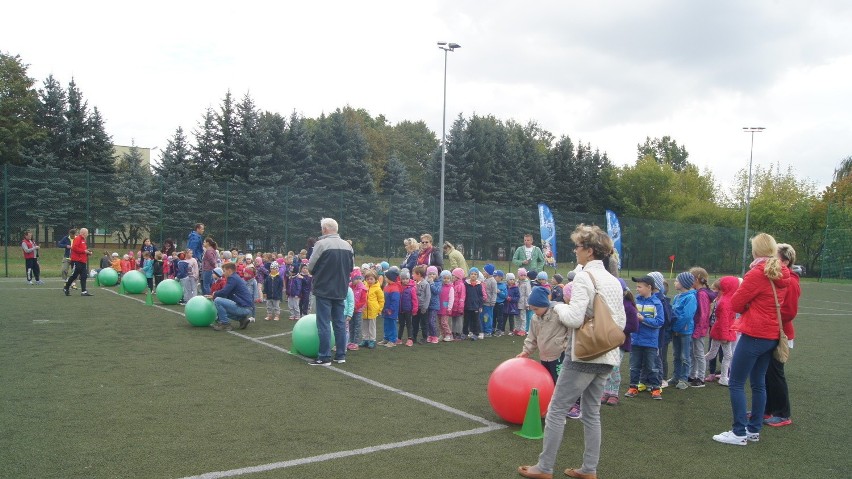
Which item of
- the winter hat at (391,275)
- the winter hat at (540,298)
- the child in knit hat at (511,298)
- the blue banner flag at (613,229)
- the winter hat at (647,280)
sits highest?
the blue banner flag at (613,229)

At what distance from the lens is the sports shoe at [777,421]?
6867 millimetres

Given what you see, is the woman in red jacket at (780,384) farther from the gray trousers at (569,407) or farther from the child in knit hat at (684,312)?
the gray trousers at (569,407)

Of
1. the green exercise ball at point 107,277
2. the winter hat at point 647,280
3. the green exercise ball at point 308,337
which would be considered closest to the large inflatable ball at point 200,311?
the green exercise ball at point 308,337

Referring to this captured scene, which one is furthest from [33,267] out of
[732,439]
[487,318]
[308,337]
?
[732,439]

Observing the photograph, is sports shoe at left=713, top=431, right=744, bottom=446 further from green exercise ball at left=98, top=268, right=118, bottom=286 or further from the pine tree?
the pine tree

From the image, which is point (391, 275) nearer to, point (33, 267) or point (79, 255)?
point (79, 255)

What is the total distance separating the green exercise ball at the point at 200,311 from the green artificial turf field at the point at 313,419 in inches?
45.0

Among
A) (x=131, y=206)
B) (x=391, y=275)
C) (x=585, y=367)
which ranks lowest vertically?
(x=585, y=367)

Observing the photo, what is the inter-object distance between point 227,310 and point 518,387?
7.60 metres

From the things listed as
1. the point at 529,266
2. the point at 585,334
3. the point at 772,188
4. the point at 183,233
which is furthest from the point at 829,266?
the point at 585,334

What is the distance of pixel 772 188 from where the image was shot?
59906 millimetres

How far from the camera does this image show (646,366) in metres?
8.03

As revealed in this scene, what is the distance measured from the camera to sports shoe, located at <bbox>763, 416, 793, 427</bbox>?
6867 mm

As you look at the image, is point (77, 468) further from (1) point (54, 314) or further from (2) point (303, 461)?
(1) point (54, 314)
